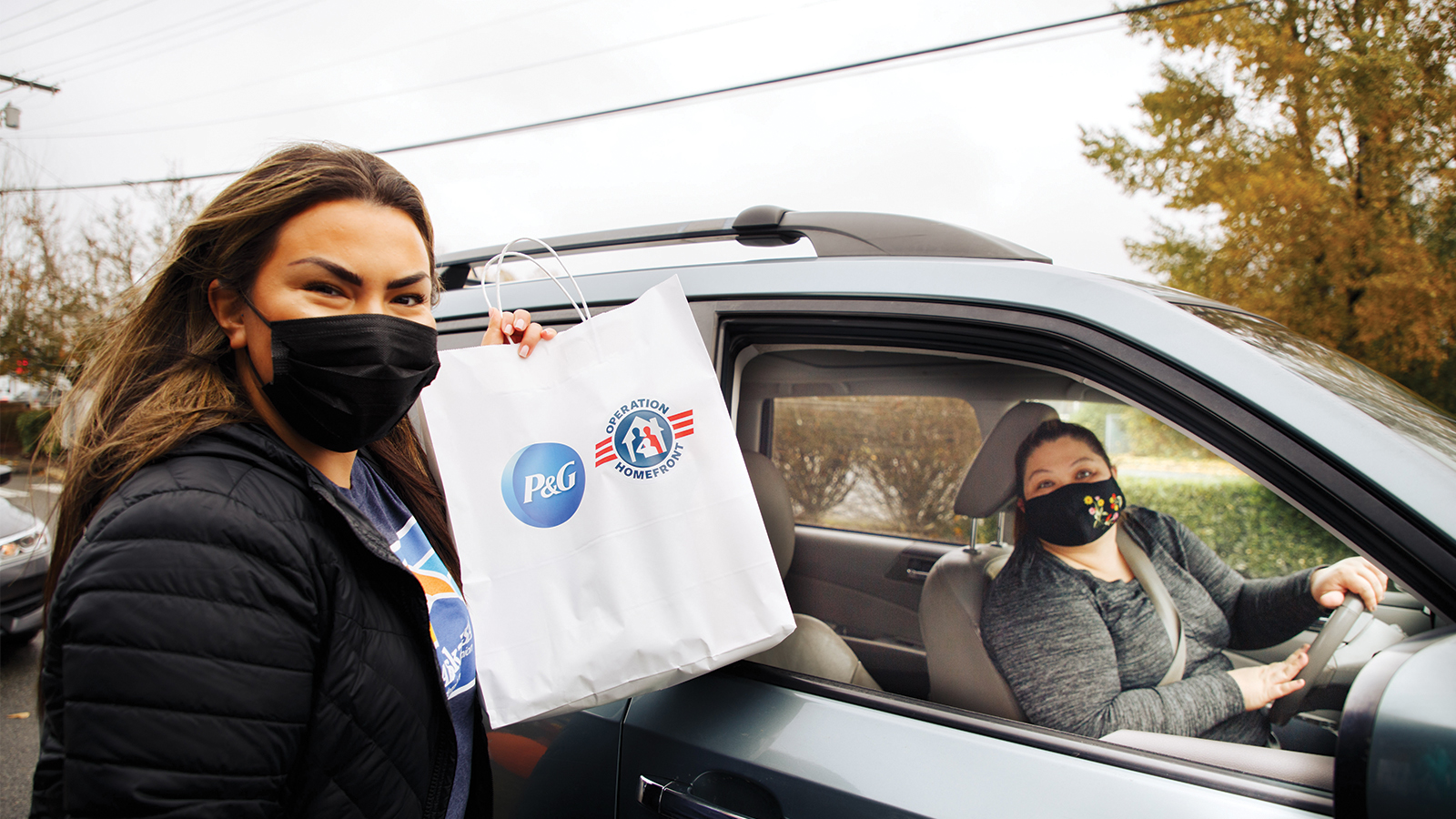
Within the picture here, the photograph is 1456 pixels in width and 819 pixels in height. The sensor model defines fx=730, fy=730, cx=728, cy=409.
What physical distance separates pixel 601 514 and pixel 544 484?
0.12 meters

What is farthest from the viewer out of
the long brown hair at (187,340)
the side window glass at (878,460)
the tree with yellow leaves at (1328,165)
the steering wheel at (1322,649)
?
the tree with yellow leaves at (1328,165)

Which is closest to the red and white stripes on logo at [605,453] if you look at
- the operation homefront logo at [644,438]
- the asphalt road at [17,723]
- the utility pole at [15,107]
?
the operation homefront logo at [644,438]

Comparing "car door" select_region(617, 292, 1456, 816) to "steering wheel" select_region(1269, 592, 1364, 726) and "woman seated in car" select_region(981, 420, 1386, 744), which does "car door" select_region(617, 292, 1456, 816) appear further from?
"steering wheel" select_region(1269, 592, 1364, 726)

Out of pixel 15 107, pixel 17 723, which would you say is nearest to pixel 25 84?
pixel 15 107

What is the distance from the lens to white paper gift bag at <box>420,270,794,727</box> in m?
1.22

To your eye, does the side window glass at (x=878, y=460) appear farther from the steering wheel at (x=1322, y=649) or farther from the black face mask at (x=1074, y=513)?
the steering wheel at (x=1322, y=649)

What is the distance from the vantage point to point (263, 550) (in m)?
0.84

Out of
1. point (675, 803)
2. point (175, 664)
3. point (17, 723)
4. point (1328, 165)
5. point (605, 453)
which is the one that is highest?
point (1328, 165)

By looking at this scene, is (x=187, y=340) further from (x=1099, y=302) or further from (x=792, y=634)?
(x=1099, y=302)

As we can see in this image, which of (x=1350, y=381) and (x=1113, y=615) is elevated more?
(x=1350, y=381)

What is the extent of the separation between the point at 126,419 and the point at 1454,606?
5.70 feet

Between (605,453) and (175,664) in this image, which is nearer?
(175,664)

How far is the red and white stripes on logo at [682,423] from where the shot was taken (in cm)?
126

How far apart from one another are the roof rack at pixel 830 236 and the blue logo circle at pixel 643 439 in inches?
21.8
